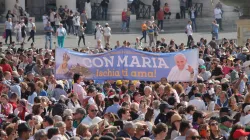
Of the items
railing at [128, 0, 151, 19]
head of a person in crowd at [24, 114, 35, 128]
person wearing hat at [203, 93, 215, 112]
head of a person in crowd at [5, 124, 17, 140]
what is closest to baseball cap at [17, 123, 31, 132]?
head of a person in crowd at [5, 124, 17, 140]

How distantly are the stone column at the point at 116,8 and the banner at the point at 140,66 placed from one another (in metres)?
29.0

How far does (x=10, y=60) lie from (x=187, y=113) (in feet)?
36.8

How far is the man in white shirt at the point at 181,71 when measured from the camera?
19945 mm

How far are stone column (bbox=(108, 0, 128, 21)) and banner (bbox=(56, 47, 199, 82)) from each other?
29.0 metres

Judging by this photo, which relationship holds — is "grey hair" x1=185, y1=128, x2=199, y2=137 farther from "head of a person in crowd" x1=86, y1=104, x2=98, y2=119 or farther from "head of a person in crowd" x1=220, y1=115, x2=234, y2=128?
"head of a person in crowd" x1=86, y1=104, x2=98, y2=119

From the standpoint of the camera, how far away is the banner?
20000 mm

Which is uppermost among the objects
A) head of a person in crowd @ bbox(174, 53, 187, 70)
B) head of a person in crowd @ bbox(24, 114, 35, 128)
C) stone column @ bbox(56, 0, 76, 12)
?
stone column @ bbox(56, 0, 76, 12)

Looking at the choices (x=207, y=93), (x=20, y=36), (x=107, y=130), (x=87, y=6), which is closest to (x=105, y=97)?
(x=207, y=93)

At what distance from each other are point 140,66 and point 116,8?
29666 millimetres

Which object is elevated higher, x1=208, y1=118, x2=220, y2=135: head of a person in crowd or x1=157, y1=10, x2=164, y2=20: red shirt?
x1=157, y1=10, x2=164, y2=20: red shirt

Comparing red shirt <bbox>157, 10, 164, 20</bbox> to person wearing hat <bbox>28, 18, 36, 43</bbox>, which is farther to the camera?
red shirt <bbox>157, 10, 164, 20</bbox>

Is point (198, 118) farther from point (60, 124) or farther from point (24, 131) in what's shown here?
point (24, 131)

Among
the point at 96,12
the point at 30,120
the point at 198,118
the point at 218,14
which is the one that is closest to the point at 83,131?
the point at 30,120

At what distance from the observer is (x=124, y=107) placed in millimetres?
15906
